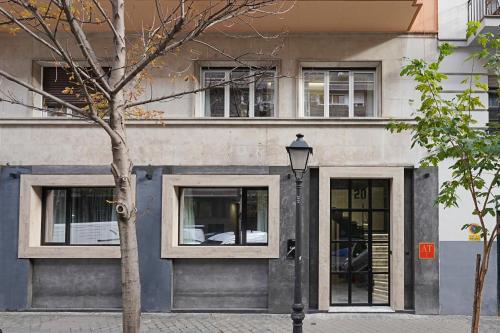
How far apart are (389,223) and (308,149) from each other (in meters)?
3.93

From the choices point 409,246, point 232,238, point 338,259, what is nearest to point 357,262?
point 338,259

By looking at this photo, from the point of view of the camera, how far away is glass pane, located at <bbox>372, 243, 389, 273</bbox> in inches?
385

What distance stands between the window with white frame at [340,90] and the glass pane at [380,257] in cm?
312

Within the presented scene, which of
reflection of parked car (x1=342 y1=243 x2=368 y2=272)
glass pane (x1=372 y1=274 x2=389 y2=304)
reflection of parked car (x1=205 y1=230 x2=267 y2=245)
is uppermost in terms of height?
reflection of parked car (x1=205 y1=230 x2=267 y2=245)

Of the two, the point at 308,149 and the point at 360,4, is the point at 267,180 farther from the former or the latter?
the point at 360,4

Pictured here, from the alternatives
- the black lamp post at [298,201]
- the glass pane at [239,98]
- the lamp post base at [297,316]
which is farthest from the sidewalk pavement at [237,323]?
the glass pane at [239,98]

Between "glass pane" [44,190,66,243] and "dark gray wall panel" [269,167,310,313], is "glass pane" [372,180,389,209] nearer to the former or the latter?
"dark gray wall panel" [269,167,310,313]

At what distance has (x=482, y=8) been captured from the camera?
9.50m

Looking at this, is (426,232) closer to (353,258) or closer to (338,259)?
(353,258)

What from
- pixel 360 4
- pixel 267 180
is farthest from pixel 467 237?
pixel 360 4

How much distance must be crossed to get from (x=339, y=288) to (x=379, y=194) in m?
2.38

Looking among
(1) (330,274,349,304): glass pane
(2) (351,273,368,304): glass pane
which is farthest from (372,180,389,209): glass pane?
(1) (330,274,349,304): glass pane

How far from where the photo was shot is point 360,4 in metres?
8.70

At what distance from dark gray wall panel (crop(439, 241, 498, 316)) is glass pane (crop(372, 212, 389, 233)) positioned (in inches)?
47.2
